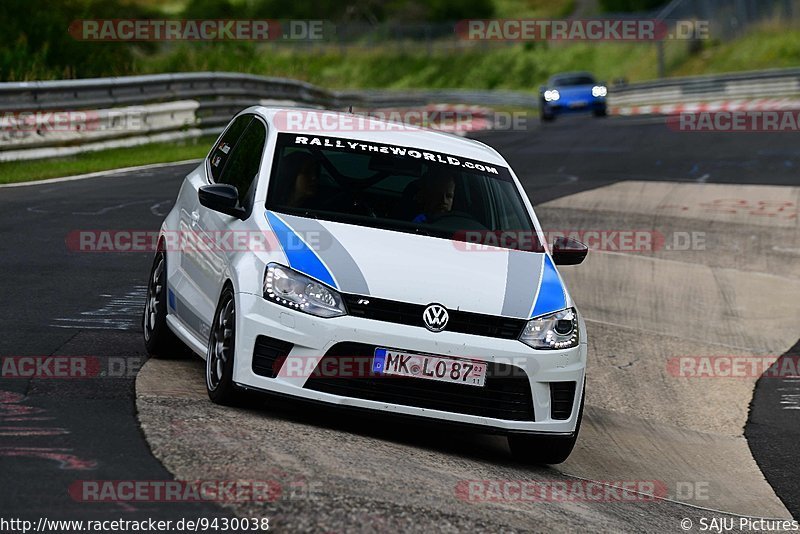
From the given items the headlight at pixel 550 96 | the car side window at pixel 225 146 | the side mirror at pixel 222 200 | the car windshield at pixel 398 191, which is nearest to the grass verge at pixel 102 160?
the car side window at pixel 225 146

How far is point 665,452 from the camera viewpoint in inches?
341

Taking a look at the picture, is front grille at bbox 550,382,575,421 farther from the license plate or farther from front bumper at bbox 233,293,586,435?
the license plate

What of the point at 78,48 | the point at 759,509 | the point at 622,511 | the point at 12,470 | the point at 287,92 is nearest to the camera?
the point at 12,470

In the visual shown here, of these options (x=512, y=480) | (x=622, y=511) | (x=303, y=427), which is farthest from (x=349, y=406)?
(x=622, y=511)

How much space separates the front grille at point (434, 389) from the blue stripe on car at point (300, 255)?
366 millimetres

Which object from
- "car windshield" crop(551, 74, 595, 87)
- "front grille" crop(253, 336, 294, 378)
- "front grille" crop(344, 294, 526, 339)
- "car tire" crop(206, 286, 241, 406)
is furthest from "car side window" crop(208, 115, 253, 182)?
"car windshield" crop(551, 74, 595, 87)

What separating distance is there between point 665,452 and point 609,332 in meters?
2.87

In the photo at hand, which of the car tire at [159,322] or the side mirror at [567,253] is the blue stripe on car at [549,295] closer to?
the side mirror at [567,253]

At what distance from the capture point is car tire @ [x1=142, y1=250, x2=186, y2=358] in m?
8.30

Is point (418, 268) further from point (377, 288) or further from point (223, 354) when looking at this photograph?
point (223, 354)

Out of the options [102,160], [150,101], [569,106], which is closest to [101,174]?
[102,160]

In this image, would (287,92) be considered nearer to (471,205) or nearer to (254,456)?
(471,205)

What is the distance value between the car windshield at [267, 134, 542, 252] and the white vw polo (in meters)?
0.01

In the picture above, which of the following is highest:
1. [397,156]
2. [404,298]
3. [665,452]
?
[397,156]
